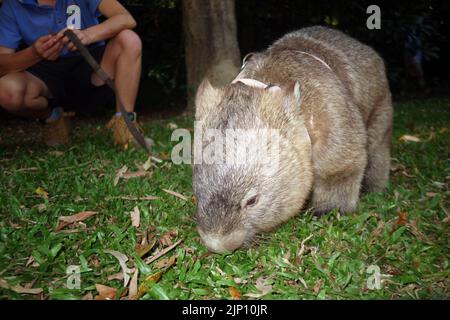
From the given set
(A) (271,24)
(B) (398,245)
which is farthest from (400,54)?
(B) (398,245)

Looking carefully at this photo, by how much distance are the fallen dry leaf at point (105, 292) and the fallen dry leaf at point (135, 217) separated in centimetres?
61

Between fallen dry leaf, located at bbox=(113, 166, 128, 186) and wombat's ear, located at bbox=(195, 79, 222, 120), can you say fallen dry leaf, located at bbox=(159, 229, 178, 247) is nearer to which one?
wombat's ear, located at bbox=(195, 79, 222, 120)

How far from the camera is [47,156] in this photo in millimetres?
3707

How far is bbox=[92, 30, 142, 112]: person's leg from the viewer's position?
4.03 meters

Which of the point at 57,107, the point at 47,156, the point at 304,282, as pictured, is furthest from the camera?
the point at 57,107

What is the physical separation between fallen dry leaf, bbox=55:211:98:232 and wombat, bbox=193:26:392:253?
0.77 metres

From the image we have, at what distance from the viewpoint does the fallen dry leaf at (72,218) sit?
239cm

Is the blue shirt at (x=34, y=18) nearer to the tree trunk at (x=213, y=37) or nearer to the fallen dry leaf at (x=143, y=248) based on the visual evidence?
the tree trunk at (x=213, y=37)

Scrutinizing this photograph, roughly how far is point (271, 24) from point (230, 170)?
7496 mm

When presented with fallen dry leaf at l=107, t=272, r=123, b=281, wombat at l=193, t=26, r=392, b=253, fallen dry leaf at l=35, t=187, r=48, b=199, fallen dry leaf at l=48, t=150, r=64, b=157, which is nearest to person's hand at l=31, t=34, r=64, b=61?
fallen dry leaf at l=48, t=150, r=64, b=157
